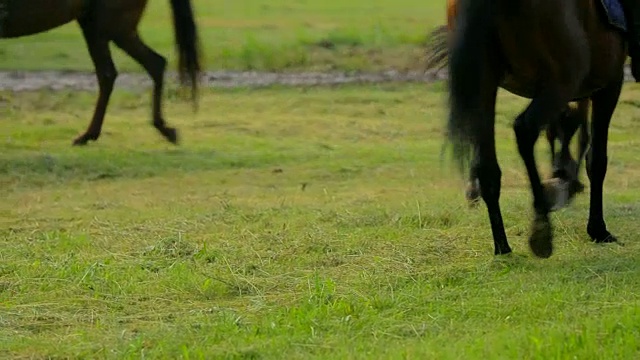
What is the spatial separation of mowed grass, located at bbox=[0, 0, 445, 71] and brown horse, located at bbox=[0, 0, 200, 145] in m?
3.54

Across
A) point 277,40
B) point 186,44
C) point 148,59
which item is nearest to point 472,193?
point 186,44

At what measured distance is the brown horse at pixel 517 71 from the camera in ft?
23.6

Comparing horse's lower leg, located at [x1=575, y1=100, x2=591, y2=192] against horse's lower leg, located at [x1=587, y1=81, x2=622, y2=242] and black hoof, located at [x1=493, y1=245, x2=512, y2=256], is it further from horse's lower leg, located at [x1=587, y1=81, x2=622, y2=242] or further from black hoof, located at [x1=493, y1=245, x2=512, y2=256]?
black hoof, located at [x1=493, y1=245, x2=512, y2=256]

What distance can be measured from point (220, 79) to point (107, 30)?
4.83 metres

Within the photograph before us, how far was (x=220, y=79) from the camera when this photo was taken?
17.6 meters

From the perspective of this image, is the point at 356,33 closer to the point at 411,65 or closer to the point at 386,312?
the point at 411,65

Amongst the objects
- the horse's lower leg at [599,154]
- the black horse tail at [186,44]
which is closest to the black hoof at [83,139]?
the black horse tail at [186,44]

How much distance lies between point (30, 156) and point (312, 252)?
15.4ft

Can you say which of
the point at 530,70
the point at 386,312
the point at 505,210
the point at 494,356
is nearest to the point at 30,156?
the point at 505,210

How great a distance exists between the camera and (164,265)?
7285 mm

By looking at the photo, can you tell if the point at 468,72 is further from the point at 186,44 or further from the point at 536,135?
the point at 186,44

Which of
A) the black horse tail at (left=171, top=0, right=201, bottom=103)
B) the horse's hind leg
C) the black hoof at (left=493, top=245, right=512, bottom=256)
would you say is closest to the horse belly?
the horse's hind leg

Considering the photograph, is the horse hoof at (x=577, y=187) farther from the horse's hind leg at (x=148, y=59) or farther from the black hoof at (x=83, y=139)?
the black hoof at (x=83, y=139)

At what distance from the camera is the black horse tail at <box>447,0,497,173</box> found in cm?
716
